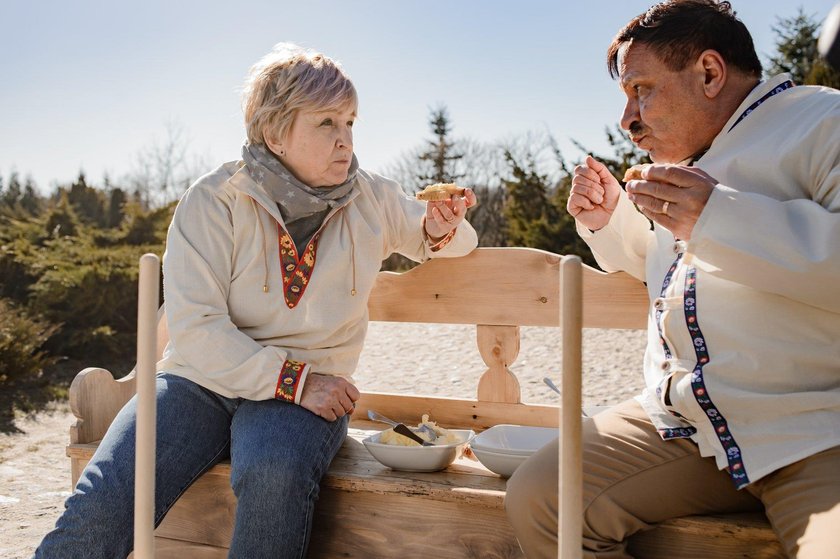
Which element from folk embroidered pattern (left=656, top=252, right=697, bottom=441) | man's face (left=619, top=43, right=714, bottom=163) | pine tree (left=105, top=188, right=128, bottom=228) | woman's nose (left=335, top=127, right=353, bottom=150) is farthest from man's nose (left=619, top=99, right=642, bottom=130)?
pine tree (left=105, top=188, right=128, bottom=228)

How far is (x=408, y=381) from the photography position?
6953 mm

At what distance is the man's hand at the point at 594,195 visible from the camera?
86.4 inches

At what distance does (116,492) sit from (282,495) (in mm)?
386

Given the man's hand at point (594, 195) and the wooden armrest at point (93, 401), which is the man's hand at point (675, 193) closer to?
the man's hand at point (594, 195)

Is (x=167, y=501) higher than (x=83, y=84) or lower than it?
lower

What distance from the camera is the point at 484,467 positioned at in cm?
223

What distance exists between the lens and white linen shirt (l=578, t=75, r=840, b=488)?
150cm

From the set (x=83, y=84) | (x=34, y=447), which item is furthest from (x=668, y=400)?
(x=83, y=84)

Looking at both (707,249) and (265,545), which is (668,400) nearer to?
(707,249)

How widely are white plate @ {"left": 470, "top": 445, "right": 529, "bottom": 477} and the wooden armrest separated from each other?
1.21m

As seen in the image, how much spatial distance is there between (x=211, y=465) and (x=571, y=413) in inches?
69.0

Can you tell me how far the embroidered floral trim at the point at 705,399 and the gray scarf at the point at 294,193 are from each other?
1.05 metres

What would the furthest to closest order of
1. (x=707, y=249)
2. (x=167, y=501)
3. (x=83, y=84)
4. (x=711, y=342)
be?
(x=83, y=84) → (x=167, y=501) → (x=711, y=342) → (x=707, y=249)

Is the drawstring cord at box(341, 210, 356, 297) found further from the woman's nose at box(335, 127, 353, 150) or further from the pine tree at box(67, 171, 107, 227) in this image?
the pine tree at box(67, 171, 107, 227)
